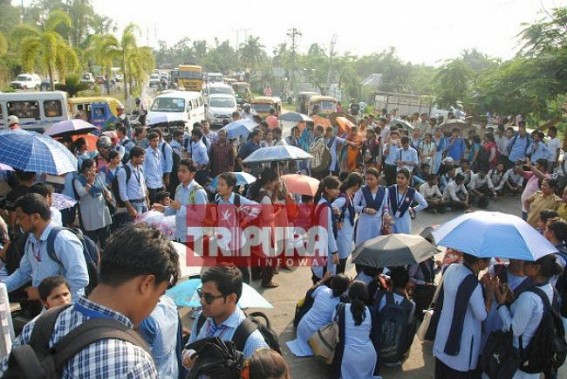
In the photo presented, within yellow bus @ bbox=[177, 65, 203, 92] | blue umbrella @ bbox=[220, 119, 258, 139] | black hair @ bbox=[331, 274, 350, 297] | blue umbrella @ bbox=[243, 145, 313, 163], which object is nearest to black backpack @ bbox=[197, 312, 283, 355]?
black hair @ bbox=[331, 274, 350, 297]

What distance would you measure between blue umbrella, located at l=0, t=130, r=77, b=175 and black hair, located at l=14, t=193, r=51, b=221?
87.7 inches

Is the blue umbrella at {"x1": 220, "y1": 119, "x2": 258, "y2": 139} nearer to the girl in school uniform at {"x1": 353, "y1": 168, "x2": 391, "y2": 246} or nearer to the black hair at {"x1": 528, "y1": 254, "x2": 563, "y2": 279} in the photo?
the girl in school uniform at {"x1": 353, "y1": 168, "x2": 391, "y2": 246}

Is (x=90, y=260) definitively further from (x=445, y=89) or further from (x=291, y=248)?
(x=445, y=89)

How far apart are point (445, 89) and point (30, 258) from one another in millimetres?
21376

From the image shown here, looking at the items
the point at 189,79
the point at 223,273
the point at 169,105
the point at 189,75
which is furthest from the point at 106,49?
the point at 223,273

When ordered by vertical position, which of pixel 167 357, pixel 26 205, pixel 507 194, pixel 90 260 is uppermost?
pixel 26 205

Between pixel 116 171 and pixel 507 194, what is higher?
pixel 116 171

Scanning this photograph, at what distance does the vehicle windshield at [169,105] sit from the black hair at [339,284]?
15487mm

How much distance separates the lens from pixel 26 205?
314cm

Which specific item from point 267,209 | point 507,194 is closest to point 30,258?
point 267,209

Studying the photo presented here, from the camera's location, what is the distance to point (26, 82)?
104ft

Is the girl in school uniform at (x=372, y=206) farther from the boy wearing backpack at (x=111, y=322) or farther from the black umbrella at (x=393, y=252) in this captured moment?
the boy wearing backpack at (x=111, y=322)

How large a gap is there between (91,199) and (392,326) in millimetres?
4187

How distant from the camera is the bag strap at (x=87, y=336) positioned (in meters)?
1.33
